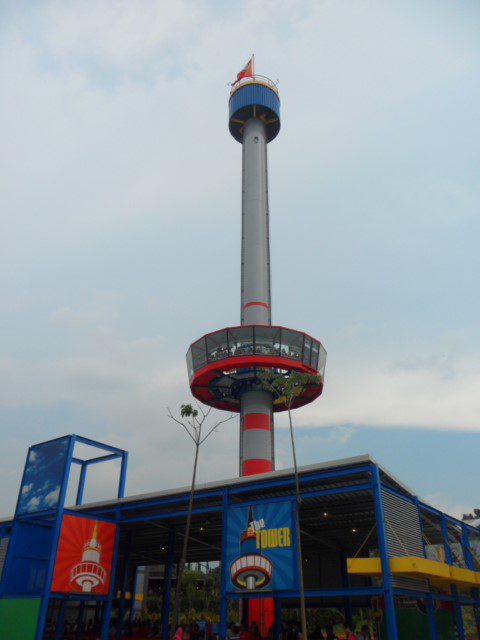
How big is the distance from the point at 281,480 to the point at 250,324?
88.4 ft

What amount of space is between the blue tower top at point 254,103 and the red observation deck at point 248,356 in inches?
1122

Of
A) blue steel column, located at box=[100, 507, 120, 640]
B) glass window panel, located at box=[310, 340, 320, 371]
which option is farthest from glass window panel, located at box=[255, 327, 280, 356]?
blue steel column, located at box=[100, 507, 120, 640]

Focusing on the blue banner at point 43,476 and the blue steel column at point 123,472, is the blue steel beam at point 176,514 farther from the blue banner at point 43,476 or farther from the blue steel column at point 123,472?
the blue banner at point 43,476

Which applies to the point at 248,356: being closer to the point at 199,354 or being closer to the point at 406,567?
the point at 199,354

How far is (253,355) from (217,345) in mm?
3331

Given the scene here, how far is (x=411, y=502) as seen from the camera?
23.0m

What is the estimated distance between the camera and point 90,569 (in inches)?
1022

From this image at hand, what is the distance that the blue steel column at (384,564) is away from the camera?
1758 centimetres

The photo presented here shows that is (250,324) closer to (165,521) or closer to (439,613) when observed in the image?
(165,521)

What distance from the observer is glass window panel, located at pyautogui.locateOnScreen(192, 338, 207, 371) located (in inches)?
1823

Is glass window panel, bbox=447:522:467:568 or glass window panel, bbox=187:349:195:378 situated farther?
glass window panel, bbox=187:349:195:378

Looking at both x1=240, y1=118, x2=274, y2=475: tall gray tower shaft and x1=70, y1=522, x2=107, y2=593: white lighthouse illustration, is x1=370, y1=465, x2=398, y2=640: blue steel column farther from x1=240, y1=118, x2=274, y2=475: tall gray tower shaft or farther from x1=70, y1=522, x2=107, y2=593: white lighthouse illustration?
x1=240, y1=118, x2=274, y2=475: tall gray tower shaft

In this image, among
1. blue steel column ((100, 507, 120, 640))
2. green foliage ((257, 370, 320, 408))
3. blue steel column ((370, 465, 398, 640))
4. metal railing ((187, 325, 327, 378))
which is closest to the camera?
blue steel column ((370, 465, 398, 640))

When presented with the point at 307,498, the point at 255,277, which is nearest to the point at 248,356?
the point at 255,277
